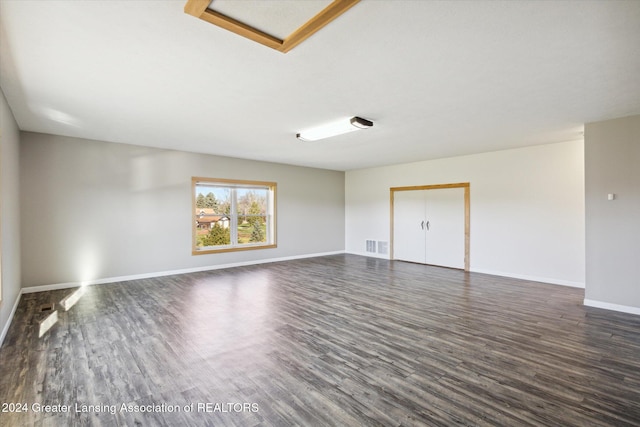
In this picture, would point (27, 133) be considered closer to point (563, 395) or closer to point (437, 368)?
point (437, 368)

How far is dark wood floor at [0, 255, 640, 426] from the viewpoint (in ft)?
6.43

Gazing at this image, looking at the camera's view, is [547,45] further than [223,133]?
No

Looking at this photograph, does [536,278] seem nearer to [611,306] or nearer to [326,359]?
[611,306]

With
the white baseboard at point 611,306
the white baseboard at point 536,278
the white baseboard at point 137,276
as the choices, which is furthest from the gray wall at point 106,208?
the white baseboard at point 611,306

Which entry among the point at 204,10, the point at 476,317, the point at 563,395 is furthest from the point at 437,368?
the point at 204,10

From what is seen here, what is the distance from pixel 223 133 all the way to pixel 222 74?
7.22 ft

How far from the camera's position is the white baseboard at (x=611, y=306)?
3.80 meters

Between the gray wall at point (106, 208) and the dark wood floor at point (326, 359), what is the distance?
29.3 inches

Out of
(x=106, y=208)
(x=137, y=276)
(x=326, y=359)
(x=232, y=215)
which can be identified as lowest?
(x=326, y=359)

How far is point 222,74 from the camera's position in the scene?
2744 mm

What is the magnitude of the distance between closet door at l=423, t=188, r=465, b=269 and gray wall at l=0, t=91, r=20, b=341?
7.43m

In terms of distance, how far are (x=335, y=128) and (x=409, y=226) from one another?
4.26m

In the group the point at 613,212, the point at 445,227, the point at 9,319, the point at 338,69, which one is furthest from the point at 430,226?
the point at 9,319

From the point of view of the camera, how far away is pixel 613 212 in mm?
3955
